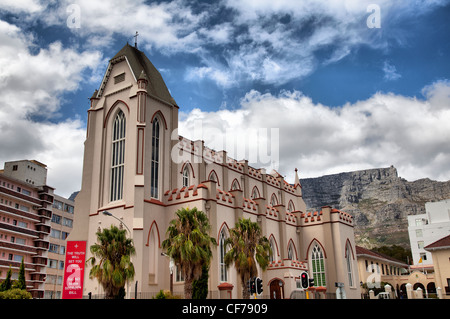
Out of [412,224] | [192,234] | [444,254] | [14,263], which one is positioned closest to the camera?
[192,234]

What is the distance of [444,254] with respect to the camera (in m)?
59.1

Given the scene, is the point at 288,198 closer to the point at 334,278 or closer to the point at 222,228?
the point at 334,278

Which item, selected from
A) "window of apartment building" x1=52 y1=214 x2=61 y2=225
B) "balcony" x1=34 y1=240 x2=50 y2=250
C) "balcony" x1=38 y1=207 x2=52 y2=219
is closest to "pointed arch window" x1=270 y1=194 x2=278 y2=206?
"balcony" x1=34 y1=240 x2=50 y2=250

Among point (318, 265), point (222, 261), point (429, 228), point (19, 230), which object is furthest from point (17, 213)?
point (429, 228)

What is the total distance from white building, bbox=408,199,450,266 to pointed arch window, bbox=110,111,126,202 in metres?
71.3

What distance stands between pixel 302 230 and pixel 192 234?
945 inches

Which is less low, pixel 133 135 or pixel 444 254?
pixel 133 135

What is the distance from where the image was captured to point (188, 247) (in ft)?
92.8

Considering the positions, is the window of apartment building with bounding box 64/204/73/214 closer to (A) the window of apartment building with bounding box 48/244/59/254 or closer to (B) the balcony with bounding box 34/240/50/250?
(A) the window of apartment building with bounding box 48/244/59/254

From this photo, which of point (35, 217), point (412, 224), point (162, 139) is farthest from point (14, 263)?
point (412, 224)

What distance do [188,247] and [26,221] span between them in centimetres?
6746

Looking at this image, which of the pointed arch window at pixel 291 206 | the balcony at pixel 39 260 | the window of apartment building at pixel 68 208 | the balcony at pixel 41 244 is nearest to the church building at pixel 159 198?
the pointed arch window at pixel 291 206

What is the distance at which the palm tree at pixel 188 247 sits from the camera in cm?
2839

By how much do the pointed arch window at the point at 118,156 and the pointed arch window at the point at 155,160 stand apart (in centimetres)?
263
